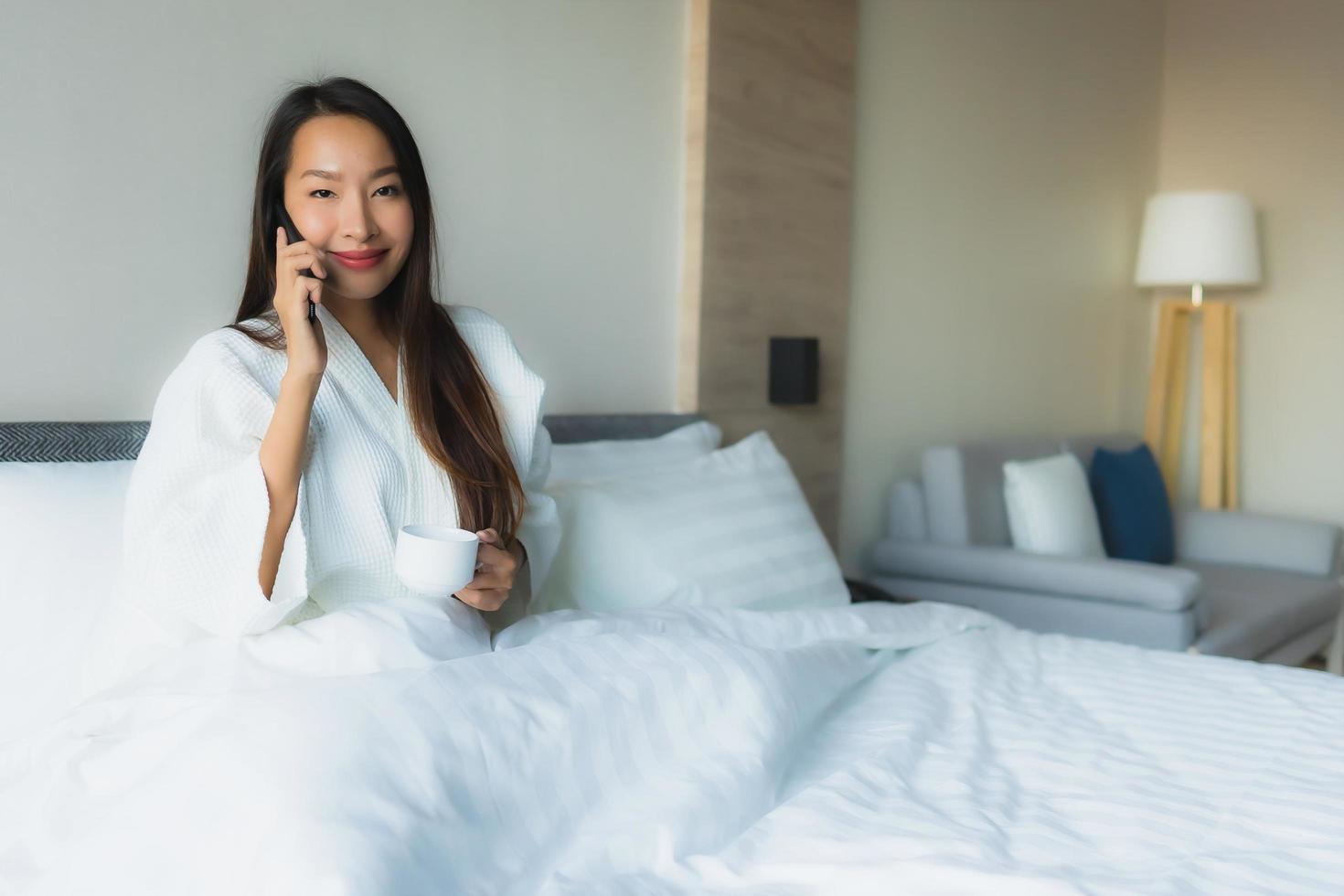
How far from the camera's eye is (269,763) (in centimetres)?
97

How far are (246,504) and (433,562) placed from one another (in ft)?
0.84

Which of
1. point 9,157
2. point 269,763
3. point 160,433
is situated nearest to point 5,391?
point 9,157

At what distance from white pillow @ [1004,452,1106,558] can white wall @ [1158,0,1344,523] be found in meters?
1.81

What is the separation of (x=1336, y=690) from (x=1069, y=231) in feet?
9.72

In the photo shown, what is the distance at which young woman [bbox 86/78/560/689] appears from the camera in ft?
4.54

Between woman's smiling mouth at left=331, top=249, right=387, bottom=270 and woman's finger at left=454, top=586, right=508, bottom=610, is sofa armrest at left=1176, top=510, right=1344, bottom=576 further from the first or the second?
woman's smiling mouth at left=331, top=249, right=387, bottom=270

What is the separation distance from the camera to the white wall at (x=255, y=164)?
5.74 ft

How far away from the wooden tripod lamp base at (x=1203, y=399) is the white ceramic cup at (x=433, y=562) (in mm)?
4063

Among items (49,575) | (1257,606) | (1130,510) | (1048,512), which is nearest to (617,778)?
(49,575)

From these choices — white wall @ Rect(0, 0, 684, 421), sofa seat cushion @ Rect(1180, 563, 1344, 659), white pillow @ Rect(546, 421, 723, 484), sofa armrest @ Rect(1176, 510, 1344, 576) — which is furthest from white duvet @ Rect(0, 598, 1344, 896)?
sofa armrest @ Rect(1176, 510, 1344, 576)

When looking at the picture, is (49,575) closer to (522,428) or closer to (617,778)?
(522,428)

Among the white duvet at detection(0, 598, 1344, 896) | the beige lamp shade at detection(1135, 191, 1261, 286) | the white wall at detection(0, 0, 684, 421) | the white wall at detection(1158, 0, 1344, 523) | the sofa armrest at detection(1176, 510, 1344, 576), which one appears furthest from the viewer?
the white wall at detection(1158, 0, 1344, 523)

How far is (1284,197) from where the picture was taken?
4.73m

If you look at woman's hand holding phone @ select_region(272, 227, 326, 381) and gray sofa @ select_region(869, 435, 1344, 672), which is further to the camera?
gray sofa @ select_region(869, 435, 1344, 672)
